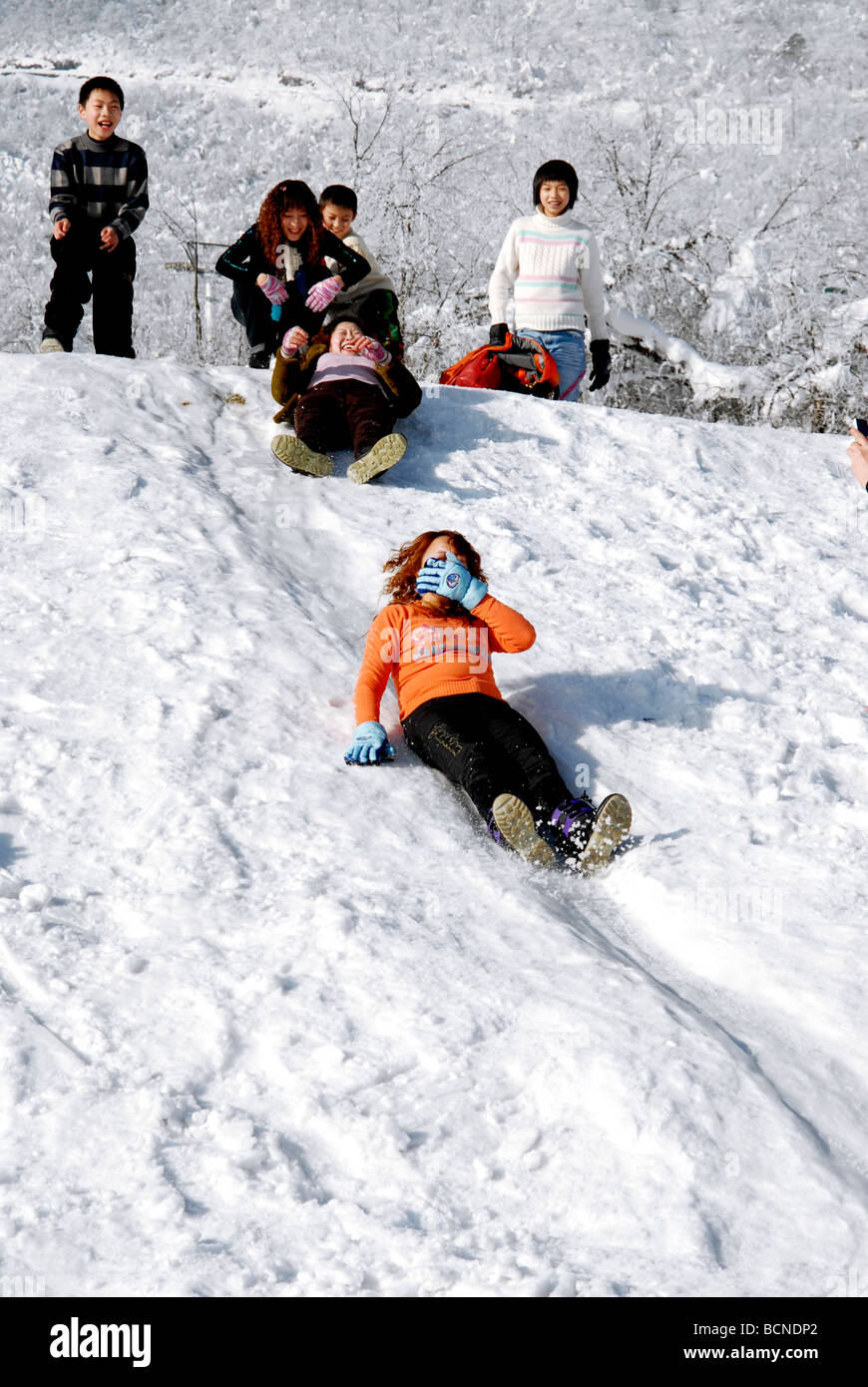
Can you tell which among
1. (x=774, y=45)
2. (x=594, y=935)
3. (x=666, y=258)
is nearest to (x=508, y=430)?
(x=594, y=935)

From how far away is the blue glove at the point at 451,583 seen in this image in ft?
13.5

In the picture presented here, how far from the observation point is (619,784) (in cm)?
400

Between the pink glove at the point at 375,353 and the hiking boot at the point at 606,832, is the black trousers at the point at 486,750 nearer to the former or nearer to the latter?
the hiking boot at the point at 606,832

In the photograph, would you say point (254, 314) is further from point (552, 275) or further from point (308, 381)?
point (552, 275)

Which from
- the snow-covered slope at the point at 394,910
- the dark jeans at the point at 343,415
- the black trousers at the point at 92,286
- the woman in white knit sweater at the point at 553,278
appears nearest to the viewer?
the snow-covered slope at the point at 394,910

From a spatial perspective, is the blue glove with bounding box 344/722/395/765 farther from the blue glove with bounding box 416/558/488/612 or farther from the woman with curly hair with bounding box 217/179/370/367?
the woman with curly hair with bounding box 217/179/370/367

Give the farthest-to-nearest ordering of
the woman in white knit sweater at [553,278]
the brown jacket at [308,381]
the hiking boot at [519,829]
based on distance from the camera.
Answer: the woman in white knit sweater at [553,278] < the brown jacket at [308,381] < the hiking boot at [519,829]

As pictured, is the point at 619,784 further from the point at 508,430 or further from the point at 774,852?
the point at 508,430

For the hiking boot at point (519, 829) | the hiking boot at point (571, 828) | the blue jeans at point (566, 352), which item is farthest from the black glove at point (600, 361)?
the hiking boot at point (519, 829)

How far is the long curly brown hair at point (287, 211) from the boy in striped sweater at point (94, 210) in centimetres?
76

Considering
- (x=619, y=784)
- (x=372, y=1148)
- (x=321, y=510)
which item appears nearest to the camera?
(x=372, y=1148)

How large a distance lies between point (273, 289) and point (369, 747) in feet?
10.4

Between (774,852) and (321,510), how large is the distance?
2.74 metres

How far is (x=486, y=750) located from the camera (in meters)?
3.75
